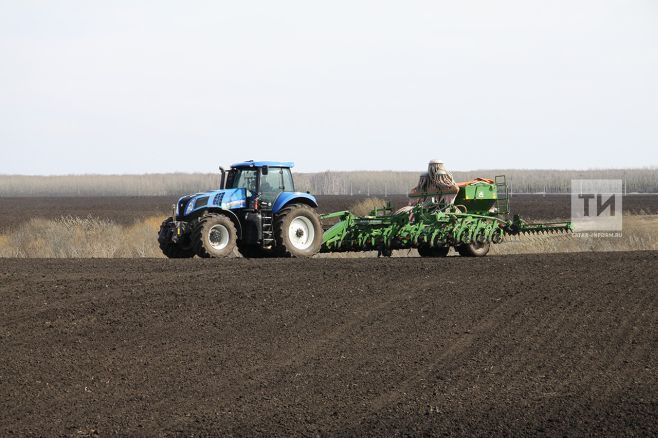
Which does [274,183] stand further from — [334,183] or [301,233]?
[334,183]

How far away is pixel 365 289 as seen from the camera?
562 inches

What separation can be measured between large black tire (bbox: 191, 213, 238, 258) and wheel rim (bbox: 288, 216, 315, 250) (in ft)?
3.92

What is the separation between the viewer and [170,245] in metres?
19.3

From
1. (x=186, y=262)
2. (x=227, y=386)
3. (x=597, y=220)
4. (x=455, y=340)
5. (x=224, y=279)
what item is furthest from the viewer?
(x=597, y=220)

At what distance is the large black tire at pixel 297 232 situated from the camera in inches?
749

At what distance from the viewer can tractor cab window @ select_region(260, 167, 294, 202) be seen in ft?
63.9

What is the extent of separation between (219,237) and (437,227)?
14.3 ft

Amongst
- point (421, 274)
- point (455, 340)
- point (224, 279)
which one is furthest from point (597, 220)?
point (455, 340)

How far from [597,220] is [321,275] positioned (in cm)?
1645

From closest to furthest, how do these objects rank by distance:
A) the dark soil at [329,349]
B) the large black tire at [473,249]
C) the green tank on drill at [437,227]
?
the dark soil at [329,349] → the green tank on drill at [437,227] → the large black tire at [473,249]

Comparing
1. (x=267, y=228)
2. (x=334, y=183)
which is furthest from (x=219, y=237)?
(x=334, y=183)

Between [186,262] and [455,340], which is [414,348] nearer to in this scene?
[455,340]

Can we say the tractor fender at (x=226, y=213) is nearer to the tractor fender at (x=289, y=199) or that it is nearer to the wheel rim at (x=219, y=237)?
the wheel rim at (x=219, y=237)

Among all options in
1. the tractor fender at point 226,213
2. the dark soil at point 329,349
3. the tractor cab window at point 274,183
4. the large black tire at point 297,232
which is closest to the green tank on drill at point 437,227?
the large black tire at point 297,232
